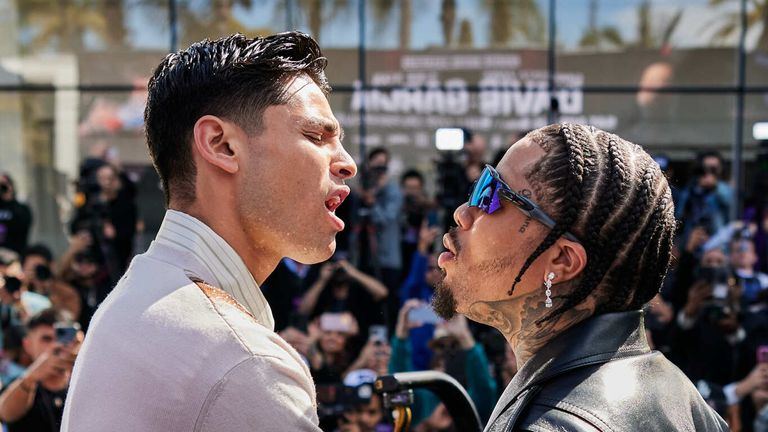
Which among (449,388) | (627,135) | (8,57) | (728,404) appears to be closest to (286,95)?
(449,388)

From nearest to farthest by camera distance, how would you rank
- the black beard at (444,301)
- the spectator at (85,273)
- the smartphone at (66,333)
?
the black beard at (444,301) → the smartphone at (66,333) → the spectator at (85,273)

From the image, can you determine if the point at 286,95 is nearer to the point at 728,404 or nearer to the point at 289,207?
the point at 289,207

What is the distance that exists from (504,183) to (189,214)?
56 centimetres

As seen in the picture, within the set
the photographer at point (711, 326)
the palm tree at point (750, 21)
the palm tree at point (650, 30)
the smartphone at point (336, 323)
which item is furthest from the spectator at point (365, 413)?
the palm tree at point (750, 21)

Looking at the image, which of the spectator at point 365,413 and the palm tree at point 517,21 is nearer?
the spectator at point 365,413

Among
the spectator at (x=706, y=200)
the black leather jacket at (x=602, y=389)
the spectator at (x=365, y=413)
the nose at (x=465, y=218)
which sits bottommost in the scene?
the spectator at (x=365, y=413)

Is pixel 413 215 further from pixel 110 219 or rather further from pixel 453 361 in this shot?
pixel 110 219

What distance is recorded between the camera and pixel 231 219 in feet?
5.37

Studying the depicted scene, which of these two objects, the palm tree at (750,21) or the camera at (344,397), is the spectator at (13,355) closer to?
the camera at (344,397)

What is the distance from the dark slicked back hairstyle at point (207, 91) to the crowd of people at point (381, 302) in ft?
12.4

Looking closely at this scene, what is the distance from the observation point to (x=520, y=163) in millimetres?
1765

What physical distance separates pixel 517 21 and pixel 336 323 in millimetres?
4901

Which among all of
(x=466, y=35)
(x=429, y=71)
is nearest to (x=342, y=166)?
(x=429, y=71)

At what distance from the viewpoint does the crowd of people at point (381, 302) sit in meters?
5.64
